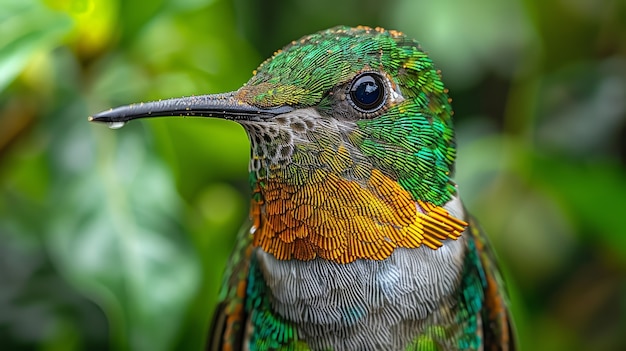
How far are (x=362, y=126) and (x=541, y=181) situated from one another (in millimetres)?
1405

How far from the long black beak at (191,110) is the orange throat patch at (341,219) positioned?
0.39 ft

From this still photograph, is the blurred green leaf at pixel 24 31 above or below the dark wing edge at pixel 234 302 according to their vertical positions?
above

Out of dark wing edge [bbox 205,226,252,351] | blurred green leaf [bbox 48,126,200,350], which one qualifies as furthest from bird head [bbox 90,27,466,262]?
blurred green leaf [bbox 48,126,200,350]

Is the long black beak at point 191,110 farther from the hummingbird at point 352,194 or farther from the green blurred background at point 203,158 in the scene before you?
the green blurred background at point 203,158

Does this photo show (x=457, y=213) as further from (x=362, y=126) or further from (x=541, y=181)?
(x=541, y=181)

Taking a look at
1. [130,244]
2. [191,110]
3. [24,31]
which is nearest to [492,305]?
[191,110]

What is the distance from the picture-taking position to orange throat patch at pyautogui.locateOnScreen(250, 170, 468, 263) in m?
1.23

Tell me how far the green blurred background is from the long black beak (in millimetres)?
702

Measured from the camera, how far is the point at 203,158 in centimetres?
256

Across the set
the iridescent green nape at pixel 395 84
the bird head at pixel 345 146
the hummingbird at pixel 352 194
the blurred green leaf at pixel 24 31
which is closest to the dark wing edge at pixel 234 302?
the hummingbird at pixel 352 194

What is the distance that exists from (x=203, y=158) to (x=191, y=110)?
146 cm

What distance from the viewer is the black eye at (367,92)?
4.06 feet

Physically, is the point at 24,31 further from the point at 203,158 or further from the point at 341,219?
the point at 341,219

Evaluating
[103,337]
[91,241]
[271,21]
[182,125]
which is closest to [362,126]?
[91,241]
